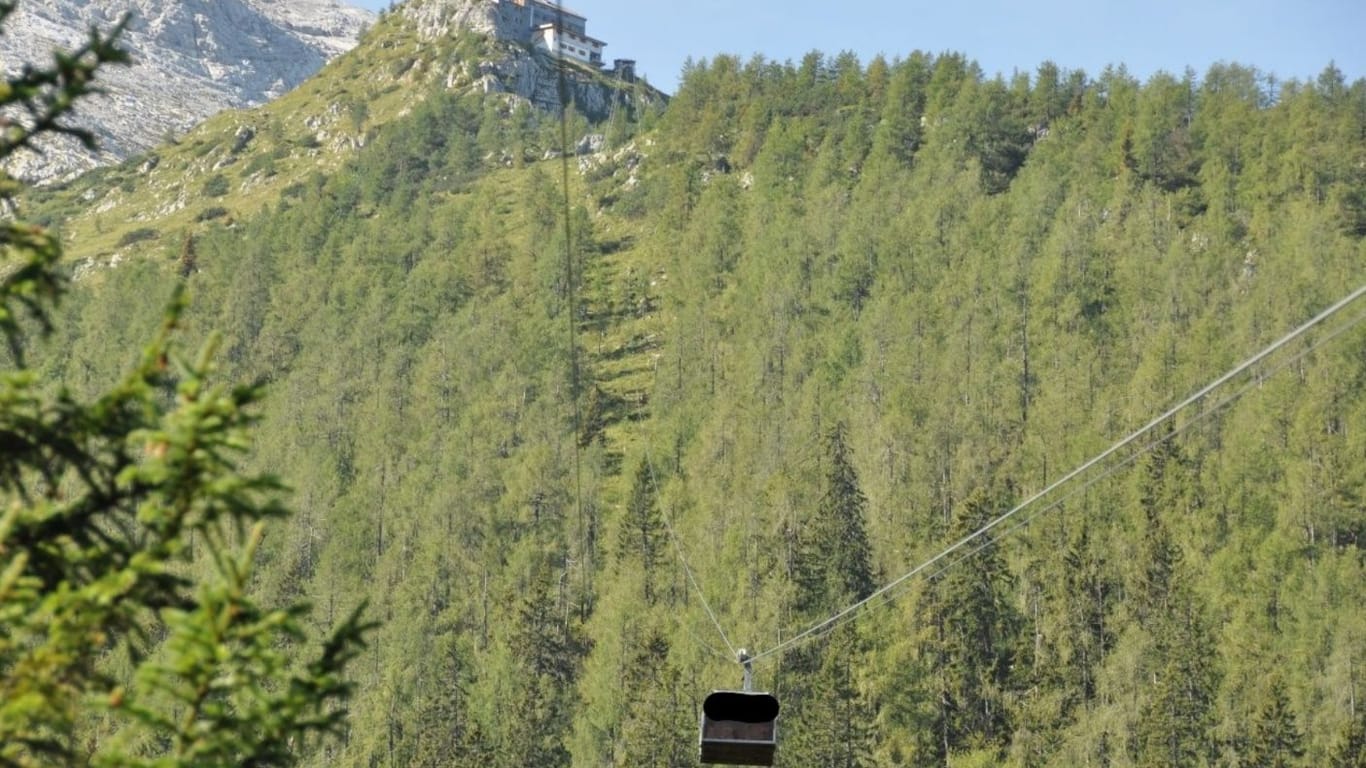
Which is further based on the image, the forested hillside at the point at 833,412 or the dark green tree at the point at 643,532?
the dark green tree at the point at 643,532

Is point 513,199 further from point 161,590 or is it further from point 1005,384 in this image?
point 161,590

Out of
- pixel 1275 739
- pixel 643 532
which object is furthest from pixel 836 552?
pixel 1275 739

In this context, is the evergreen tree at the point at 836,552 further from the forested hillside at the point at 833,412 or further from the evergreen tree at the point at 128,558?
the evergreen tree at the point at 128,558

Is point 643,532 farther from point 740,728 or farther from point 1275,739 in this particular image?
point 740,728

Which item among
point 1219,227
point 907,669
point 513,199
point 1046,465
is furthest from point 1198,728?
point 513,199

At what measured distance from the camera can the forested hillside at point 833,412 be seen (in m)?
90.6

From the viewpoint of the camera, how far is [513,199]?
585 ft

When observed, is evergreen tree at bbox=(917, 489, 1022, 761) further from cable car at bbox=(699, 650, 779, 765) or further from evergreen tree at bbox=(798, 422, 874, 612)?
cable car at bbox=(699, 650, 779, 765)

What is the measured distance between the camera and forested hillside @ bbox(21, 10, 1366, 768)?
90562 millimetres

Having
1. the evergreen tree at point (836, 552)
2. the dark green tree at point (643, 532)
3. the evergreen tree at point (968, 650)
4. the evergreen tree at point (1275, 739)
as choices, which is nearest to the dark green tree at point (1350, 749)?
the evergreen tree at point (1275, 739)

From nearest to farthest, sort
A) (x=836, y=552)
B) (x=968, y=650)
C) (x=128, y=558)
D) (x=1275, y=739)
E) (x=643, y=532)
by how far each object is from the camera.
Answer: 1. (x=128, y=558)
2. (x=1275, y=739)
3. (x=968, y=650)
4. (x=836, y=552)
5. (x=643, y=532)

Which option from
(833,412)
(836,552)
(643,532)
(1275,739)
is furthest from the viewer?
(833,412)

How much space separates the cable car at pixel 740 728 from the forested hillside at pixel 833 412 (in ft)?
172

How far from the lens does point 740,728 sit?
2084 centimetres
